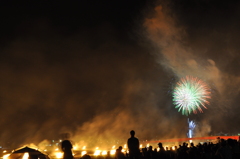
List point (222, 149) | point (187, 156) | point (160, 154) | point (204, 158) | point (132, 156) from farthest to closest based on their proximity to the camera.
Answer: point (160, 154) → point (187, 156) → point (204, 158) → point (222, 149) → point (132, 156)

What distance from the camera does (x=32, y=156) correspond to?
13969 millimetres

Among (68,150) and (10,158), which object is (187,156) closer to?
(68,150)

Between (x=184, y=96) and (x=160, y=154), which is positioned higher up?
(x=184, y=96)

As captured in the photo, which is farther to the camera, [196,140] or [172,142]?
[172,142]

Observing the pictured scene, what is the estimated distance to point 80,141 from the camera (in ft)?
132

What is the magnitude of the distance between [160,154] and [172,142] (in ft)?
83.2

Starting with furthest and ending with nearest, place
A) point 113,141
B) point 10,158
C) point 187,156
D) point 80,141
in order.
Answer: point 113,141 < point 80,141 < point 10,158 < point 187,156

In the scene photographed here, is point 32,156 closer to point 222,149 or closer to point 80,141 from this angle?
point 222,149

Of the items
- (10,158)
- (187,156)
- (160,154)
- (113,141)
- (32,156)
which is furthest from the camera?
(113,141)

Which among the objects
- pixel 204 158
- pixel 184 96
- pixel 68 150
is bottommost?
pixel 204 158

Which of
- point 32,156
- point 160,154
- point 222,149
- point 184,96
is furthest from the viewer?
point 184,96

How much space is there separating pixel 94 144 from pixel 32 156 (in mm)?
28087

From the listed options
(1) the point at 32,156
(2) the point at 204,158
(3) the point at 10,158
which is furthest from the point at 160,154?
(3) the point at 10,158

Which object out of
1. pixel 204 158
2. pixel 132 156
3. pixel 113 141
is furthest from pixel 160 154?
pixel 113 141
